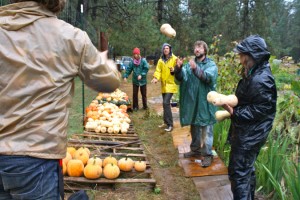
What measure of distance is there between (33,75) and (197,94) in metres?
3.50

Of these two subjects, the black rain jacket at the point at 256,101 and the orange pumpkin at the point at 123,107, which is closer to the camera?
the black rain jacket at the point at 256,101

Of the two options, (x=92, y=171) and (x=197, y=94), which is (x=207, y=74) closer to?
(x=197, y=94)

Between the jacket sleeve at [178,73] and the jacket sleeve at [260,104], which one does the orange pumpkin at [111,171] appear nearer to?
the jacket sleeve at [178,73]

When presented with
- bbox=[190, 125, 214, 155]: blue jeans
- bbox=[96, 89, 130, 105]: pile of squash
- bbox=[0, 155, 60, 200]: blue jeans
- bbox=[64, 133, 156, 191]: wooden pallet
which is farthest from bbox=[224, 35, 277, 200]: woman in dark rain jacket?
bbox=[96, 89, 130, 105]: pile of squash

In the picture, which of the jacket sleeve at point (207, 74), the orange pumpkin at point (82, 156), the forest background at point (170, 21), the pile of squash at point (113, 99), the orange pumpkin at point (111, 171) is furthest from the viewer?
the forest background at point (170, 21)

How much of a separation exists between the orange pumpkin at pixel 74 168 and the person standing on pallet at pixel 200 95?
173 cm

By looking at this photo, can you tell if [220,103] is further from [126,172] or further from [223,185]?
[126,172]

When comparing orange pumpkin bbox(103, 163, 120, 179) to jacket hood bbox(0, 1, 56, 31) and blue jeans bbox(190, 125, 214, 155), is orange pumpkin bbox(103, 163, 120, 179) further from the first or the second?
jacket hood bbox(0, 1, 56, 31)

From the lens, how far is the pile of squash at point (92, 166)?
3965 mm

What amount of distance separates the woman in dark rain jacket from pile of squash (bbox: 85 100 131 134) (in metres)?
3.52

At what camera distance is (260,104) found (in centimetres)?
302

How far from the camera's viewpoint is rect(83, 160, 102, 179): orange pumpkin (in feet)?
12.9

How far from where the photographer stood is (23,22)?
1548 mm

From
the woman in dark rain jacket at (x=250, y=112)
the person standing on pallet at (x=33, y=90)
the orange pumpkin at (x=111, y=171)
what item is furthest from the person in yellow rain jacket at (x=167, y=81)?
the person standing on pallet at (x=33, y=90)
